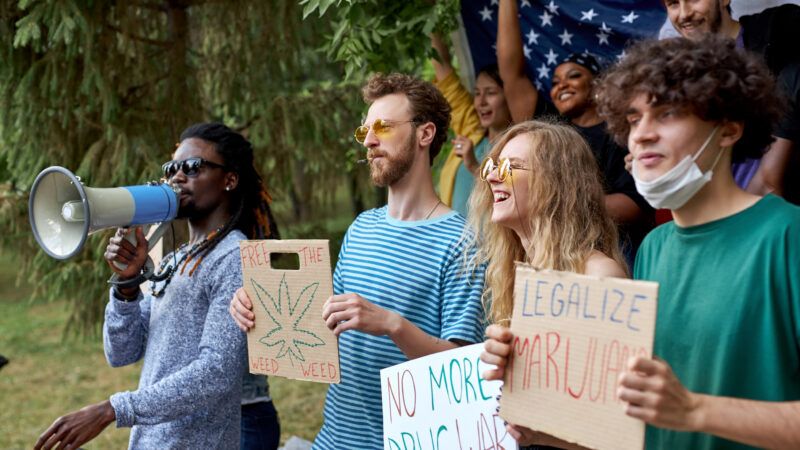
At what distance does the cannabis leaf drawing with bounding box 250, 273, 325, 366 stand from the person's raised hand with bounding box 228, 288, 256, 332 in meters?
0.05

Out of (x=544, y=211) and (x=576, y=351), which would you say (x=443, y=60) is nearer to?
(x=544, y=211)

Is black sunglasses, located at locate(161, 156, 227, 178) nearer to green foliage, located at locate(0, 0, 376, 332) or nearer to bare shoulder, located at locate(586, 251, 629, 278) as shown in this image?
bare shoulder, located at locate(586, 251, 629, 278)

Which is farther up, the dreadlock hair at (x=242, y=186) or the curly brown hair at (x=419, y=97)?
the curly brown hair at (x=419, y=97)

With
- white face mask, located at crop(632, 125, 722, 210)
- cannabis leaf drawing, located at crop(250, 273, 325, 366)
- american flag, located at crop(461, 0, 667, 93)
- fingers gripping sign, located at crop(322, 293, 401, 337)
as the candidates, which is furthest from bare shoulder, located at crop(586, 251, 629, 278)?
american flag, located at crop(461, 0, 667, 93)

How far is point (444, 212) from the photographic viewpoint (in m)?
2.88

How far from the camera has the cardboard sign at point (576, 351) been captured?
166cm

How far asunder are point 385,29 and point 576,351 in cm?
293

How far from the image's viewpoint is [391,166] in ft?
9.48

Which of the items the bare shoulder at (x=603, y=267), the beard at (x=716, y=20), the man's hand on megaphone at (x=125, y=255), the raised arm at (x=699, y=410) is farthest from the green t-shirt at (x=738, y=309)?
the man's hand on megaphone at (x=125, y=255)

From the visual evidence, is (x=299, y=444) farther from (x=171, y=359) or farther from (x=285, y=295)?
(x=285, y=295)

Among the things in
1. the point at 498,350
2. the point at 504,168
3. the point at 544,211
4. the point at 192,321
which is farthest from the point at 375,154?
the point at 498,350

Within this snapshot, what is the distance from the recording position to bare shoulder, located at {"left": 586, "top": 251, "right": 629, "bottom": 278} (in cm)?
220

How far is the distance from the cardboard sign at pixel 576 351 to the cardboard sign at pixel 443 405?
16.0 inches

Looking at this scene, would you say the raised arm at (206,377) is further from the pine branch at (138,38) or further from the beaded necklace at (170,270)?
the pine branch at (138,38)
